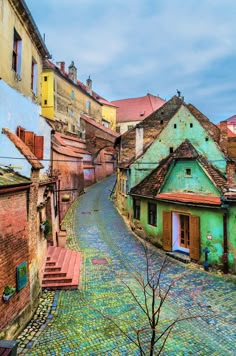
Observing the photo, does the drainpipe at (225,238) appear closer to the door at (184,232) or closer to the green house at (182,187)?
the green house at (182,187)

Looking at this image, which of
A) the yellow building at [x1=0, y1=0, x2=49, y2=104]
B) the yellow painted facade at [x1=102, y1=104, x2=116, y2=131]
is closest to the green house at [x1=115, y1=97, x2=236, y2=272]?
the yellow building at [x1=0, y1=0, x2=49, y2=104]

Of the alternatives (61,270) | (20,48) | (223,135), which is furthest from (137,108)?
(61,270)

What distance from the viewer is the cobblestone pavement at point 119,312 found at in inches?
291

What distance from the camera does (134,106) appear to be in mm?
65500

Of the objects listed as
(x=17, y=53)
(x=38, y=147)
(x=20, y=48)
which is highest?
(x=20, y=48)

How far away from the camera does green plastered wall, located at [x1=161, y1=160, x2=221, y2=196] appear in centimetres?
1430

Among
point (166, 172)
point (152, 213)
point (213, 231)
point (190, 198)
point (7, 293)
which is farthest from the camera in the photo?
point (152, 213)

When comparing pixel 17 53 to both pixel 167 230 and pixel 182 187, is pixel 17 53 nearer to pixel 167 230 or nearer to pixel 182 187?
pixel 182 187

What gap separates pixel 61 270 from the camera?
468 inches

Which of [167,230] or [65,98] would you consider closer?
[167,230]

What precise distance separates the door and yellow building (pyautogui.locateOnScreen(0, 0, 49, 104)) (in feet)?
35.1

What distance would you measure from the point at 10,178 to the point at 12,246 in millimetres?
2109

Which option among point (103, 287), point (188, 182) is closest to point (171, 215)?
point (188, 182)

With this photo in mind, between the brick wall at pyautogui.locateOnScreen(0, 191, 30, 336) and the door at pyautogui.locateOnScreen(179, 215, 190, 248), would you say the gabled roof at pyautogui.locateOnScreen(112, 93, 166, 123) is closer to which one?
the door at pyautogui.locateOnScreen(179, 215, 190, 248)
